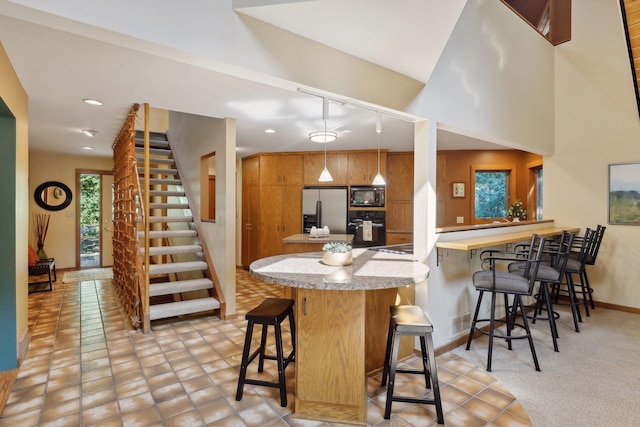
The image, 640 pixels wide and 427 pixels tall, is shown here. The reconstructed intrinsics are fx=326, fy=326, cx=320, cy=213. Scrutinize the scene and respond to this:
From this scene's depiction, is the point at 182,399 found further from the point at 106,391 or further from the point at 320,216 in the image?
the point at 320,216

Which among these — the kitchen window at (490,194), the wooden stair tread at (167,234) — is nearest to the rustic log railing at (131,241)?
the wooden stair tread at (167,234)

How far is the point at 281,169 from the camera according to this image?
5906 millimetres

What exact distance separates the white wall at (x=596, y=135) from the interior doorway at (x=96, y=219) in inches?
321

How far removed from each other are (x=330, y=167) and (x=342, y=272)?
388 centimetres

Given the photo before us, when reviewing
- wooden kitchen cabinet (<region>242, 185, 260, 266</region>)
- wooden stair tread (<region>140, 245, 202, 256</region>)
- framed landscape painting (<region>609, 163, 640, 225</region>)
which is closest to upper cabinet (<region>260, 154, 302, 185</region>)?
wooden kitchen cabinet (<region>242, 185, 260, 266</region>)

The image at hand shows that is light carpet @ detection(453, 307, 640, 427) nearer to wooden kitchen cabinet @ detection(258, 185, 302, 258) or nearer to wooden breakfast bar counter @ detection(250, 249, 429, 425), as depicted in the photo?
wooden breakfast bar counter @ detection(250, 249, 429, 425)

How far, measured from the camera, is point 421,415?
1.98 metres

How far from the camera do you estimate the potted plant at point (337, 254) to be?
2.26 m

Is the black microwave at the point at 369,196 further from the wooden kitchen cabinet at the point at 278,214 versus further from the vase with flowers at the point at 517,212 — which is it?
the vase with flowers at the point at 517,212

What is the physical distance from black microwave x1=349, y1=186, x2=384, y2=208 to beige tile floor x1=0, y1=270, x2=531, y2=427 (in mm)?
3095

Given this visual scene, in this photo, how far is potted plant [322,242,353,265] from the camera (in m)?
2.26

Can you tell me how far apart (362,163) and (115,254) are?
13.9 ft

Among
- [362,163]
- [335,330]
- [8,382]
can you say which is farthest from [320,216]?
[8,382]

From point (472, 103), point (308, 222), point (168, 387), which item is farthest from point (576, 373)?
point (308, 222)
